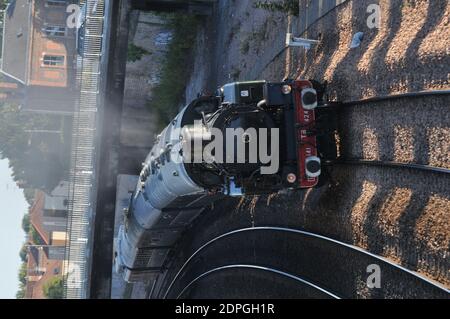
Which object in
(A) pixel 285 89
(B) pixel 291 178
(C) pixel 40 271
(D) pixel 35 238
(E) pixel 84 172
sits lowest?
(C) pixel 40 271

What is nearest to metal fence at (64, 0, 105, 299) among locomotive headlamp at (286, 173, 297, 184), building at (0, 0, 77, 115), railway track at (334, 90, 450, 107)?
locomotive headlamp at (286, 173, 297, 184)

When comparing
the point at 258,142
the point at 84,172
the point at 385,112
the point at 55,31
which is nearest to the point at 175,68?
the point at 84,172

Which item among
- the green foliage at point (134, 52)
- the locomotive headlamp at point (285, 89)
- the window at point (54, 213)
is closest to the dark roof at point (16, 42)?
the window at point (54, 213)

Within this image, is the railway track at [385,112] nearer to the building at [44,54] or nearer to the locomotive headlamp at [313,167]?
the locomotive headlamp at [313,167]

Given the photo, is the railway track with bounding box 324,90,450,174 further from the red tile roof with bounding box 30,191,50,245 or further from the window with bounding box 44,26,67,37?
the red tile roof with bounding box 30,191,50,245

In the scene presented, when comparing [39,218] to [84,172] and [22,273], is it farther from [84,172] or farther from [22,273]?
[84,172]
